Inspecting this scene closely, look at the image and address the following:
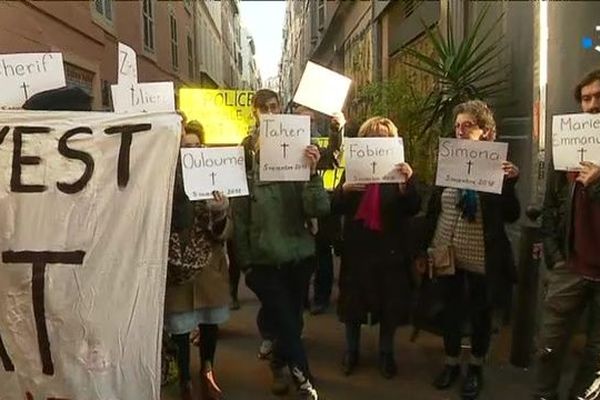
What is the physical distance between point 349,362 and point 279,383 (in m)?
0.55

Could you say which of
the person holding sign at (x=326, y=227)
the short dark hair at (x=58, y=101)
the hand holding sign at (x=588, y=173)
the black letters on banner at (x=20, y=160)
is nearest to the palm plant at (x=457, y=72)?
the person holding sign at (x=326, y=227)

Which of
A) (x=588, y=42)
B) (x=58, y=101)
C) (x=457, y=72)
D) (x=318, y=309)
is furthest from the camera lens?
(x=318, y=309)

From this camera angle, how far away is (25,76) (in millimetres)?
3381

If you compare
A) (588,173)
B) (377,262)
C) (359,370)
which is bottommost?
(359,370)

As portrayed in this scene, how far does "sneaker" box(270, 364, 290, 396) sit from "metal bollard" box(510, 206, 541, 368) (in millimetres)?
1481

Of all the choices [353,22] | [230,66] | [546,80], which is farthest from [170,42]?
[353,22]

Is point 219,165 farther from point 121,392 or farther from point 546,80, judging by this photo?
point 546,80

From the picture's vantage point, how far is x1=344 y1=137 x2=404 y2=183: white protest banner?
12.8ft

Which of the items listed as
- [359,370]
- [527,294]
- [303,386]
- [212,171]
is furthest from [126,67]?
[527,294]

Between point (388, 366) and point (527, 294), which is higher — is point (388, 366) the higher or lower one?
the lower one

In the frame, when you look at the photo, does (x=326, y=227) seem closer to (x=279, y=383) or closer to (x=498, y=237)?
(x=279, y=383)

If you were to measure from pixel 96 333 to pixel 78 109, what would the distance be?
106 cm

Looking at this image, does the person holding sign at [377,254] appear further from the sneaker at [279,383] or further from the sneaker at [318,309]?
the sneaker at [318,309]

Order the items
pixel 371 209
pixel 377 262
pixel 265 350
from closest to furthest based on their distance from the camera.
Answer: pixel 371 209, pixel 377 262, pixel 265 350
